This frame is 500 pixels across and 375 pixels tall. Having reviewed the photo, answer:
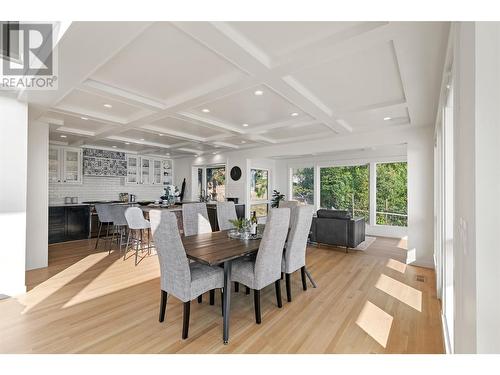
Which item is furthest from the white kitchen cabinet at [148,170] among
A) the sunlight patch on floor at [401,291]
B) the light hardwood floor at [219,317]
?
the sunlight patch on floor at [401,291]

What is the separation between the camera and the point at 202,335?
2088mm

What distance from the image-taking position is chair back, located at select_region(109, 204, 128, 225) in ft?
14.8

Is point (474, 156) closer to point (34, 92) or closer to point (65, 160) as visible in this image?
point (34, 92)

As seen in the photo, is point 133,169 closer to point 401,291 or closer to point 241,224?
point 241,224

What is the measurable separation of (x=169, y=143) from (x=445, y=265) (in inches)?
232

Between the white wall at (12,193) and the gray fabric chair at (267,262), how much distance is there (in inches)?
106

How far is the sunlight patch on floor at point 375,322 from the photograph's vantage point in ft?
6.75

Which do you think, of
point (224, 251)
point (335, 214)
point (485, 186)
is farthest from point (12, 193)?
point (335, 214)

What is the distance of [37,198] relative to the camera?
3809 mm

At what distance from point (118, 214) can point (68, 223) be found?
2157 mm

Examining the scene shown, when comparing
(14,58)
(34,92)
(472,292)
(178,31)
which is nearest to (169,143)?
(34,92)

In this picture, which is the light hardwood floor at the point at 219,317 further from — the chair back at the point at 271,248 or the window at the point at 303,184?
the window at the point at 303,184

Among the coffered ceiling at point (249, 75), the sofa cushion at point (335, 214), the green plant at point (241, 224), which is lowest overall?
the sofa cushion at point (335, 214)

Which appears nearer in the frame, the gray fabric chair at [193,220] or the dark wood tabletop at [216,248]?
the dark wood tabletop at [216,248]
